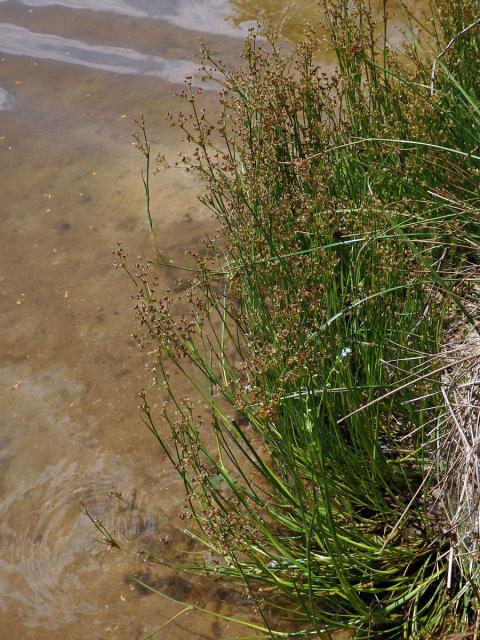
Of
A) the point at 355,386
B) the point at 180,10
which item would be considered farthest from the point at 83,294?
the point at 180,10

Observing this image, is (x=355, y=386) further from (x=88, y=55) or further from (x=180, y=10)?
(x=180, y=10)

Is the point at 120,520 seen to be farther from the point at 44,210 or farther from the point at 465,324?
the point at 44,210

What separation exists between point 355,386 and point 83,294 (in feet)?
6.42

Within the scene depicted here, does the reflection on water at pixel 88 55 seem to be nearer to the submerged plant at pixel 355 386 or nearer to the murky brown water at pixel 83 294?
the murky brown water at pixel 83 294

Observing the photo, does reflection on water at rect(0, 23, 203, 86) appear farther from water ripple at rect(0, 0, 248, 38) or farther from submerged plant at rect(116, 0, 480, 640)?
submerged plant at rect(116, 0, 480, 640)

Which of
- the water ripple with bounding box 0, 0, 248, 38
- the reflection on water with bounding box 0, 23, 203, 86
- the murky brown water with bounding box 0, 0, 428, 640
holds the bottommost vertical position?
the murky brown water with bounding box 0, 0, 428, 640

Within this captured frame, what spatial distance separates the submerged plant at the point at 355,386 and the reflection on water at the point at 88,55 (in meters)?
2.49

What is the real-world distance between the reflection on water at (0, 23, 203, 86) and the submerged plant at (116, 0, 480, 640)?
2.49 meters

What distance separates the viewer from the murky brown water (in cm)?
287

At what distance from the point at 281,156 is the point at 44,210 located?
1.80 metres

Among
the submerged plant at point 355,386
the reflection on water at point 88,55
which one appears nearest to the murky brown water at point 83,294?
the reflection on water at point 88,55

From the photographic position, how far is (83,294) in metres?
4.00

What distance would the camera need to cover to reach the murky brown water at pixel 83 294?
287 centimetres

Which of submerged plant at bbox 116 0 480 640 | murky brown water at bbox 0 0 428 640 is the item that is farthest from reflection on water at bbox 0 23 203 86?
submerged plant at bbox 116 0 480 640
